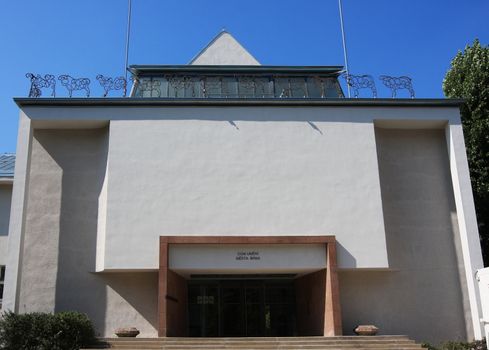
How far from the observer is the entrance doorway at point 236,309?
22.4 m

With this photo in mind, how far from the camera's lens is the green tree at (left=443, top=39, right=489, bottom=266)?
85.6 feet

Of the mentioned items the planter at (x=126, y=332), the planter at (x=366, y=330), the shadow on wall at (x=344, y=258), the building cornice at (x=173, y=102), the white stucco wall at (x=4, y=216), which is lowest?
the planter at (x=366, y=330)

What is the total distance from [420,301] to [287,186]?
7010mm

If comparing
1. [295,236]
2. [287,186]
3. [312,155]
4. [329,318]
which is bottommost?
[329,318]

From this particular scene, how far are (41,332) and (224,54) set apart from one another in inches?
657

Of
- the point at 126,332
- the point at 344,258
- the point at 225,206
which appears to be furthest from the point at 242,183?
the point at 126,332

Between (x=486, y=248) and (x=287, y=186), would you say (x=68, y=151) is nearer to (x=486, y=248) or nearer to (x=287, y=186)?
(x=287, y=186)

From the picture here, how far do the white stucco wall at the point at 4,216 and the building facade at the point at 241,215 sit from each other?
301 cm

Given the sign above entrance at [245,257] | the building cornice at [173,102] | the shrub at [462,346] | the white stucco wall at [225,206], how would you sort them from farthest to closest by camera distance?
the building cornice at [173,102]
the white stucco wall at [225,206]
the sign above entrance at [245,257]
the shrub at [462,346]

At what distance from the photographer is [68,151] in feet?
71.9

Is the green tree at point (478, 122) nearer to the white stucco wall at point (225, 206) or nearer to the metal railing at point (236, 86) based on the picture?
the white stucco wall at point (225, 206)

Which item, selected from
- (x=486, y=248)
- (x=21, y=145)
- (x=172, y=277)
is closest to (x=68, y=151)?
(x=21, y=145)

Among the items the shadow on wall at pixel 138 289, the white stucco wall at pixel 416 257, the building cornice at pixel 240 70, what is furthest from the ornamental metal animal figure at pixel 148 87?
the white stucco wall at pixel 416 257


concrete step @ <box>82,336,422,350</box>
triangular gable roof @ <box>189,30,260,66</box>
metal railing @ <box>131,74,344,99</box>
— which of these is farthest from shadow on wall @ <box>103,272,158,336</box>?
triangular gable roof @ <box>189,30,260,66</box>
